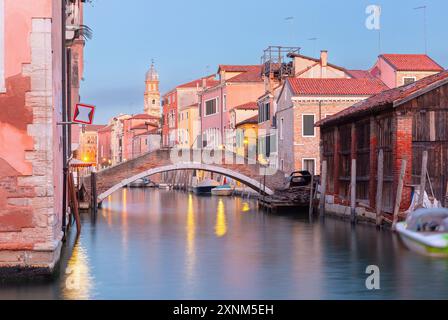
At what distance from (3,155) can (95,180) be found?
23707mm

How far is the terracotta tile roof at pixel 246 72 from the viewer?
58.0m

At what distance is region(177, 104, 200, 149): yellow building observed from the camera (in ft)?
227

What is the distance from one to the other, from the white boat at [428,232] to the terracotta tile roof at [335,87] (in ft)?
112

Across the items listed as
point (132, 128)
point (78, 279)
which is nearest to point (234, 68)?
point (78, 279)

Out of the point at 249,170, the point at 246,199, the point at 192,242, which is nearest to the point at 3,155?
the point at 192,242

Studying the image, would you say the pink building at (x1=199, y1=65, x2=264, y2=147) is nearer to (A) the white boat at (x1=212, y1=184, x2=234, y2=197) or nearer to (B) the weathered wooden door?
(A) the white boat at (x1=212, y1=184, x2=234, y2=197)

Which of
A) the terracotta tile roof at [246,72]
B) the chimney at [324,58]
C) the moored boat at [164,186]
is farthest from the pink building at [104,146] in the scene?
the chimney at [324,58]

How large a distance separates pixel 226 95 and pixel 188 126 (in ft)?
42.8

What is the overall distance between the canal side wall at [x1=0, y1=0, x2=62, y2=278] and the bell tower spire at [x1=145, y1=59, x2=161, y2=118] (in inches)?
4609

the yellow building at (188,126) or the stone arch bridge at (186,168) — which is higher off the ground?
the yellow building at (188,126)

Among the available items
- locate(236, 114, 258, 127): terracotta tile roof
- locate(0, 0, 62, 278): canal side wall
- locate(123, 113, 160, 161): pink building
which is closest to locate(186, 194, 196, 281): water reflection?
locate(0, 0, 62, 278): canal side wall

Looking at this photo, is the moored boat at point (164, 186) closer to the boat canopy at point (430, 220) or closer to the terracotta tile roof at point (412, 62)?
the terracotta tile roof at point (412, 62)
